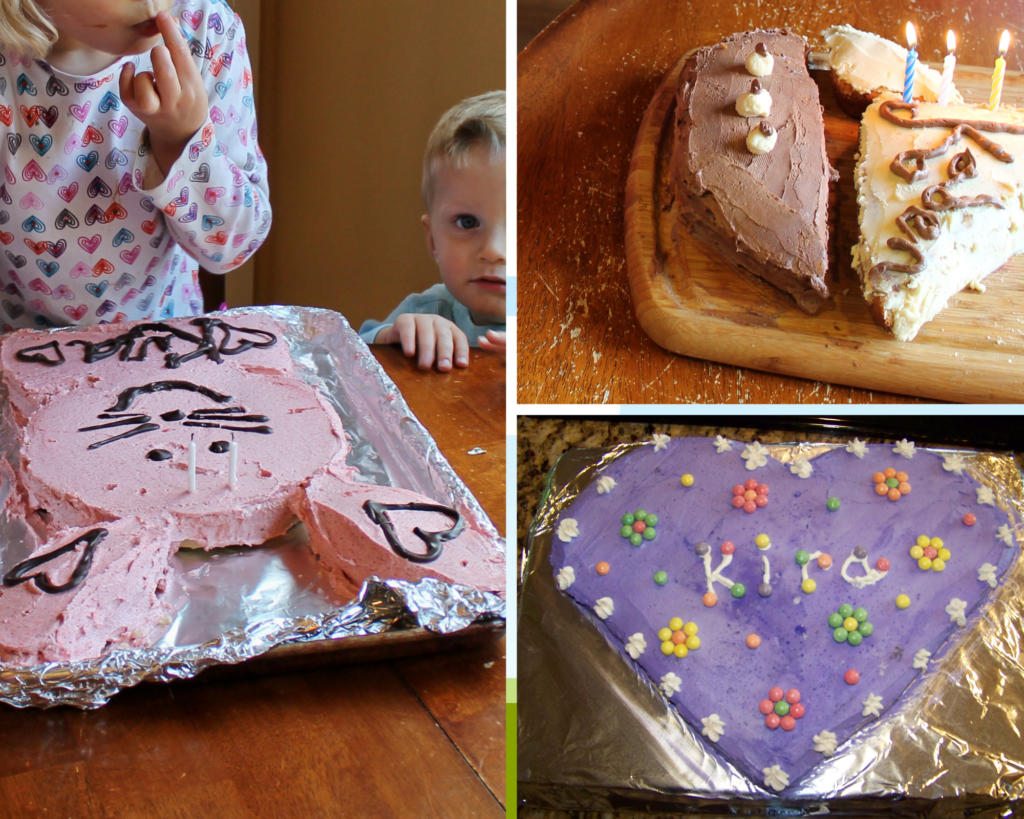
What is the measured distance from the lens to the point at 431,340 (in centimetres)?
157

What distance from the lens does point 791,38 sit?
144cm

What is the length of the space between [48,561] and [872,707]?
1.00 metres

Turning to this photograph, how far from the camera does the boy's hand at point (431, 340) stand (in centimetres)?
156

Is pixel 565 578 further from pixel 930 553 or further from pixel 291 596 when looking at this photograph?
pixel 930 553

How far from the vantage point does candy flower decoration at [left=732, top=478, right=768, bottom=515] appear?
1259 mm

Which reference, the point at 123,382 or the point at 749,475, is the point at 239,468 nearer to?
the point at 123,382

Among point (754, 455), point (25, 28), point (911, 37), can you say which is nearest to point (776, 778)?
Result: point (754, 455)

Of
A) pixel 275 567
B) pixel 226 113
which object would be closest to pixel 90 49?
pixel 226 113

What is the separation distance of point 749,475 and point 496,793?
2.15 ft

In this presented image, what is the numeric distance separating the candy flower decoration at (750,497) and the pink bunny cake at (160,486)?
0.39m

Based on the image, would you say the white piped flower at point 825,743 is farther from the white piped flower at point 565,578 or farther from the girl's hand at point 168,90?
the girl's hand at point 168,90

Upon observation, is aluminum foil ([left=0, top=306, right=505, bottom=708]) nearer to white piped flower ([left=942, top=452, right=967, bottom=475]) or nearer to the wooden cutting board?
the wooden cutting board

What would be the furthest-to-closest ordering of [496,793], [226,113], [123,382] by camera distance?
1. [226,113]
2. [123,382]
3. [496,793]

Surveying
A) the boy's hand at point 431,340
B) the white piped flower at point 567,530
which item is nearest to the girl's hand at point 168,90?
the boy's hand at point 431,340
